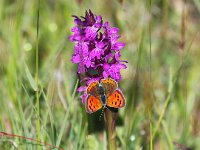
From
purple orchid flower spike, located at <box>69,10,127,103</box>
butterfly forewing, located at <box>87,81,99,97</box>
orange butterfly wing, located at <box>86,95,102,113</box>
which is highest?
purple orchid flower spike, located at <box>69,10,127,103</box>

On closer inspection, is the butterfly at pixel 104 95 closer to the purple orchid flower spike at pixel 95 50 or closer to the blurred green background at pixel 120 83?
the purple orchid flower spike at pixel 95 50

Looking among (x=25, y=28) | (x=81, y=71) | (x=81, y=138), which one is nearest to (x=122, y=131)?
(x=81, y=138)

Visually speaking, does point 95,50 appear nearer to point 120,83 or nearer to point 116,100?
point 116,100

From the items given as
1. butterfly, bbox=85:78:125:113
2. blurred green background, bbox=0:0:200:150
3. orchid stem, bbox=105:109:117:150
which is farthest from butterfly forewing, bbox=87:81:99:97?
blurred green background, bbox=0:0:200:150

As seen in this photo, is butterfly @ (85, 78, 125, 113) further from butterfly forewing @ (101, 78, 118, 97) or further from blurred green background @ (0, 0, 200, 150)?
blurred green background @ (0, 0, 200, 150)

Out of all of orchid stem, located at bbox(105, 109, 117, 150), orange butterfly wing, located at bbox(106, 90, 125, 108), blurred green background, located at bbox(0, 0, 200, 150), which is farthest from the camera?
blurred green background, located at bbox(0, 0, 200, 150)

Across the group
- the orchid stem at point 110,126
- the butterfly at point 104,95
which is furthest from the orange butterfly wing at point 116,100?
the orchid stem at point 110,126
